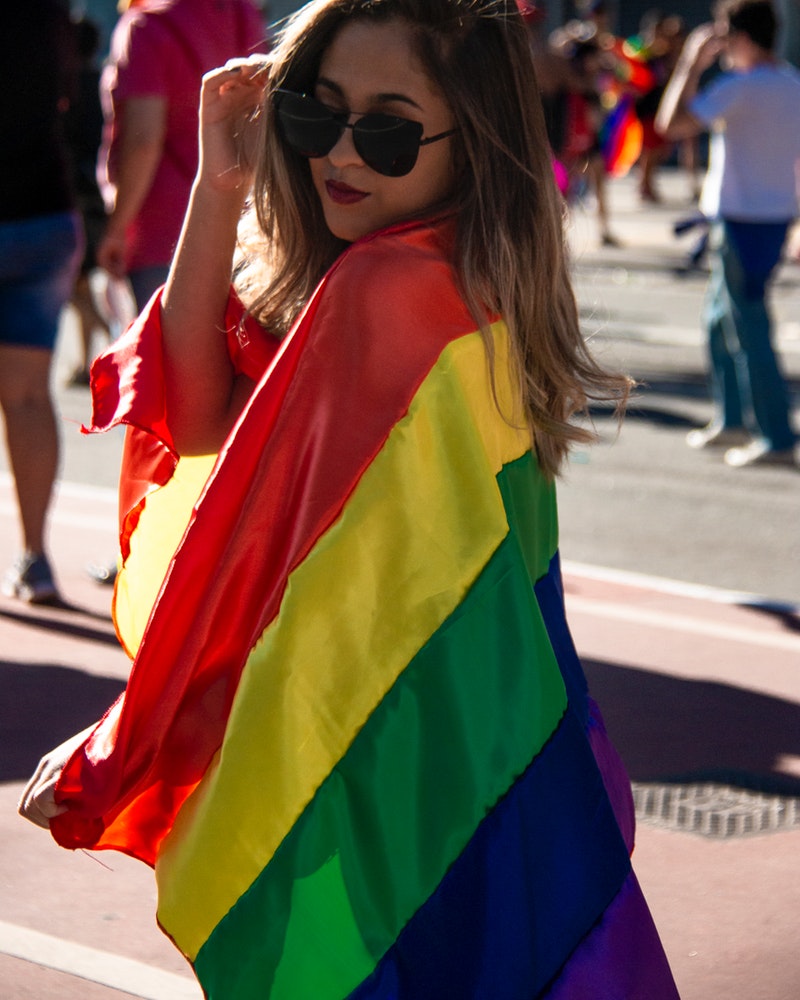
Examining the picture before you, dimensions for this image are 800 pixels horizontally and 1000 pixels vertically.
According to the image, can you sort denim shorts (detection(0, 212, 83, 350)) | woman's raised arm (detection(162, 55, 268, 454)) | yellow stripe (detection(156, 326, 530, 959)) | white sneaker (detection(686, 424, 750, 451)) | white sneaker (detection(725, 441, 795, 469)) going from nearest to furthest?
yellow stripe (detection(156, 326, 530, 959)) < woman's raised arm (detection(162, 55, 268, 454)) < denim shorts (detection(0, 212, 83, 350)) < white sneaker (detection(725, 441, 795, 469)) < white sneaker (detection(686, 424, 750, 451))

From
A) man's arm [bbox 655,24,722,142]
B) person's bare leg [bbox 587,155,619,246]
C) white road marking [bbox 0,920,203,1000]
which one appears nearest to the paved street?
white road marking [bbox 0,920,203,1000]

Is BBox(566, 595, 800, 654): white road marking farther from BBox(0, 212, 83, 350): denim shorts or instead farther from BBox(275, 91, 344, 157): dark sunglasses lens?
BBox(275, 91, 344, 157): dark sunglasses lens

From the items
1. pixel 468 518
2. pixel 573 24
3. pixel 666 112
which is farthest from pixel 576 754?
pixel 573 24

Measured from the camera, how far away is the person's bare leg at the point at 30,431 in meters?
5.08

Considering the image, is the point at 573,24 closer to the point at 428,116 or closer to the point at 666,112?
the point at 666,112

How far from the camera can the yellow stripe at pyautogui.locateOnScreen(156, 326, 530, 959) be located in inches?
82.8

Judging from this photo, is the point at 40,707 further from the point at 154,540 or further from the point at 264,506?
the point at 264,506

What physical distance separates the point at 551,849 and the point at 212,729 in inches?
19.3

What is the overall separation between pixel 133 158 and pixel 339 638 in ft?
11.1

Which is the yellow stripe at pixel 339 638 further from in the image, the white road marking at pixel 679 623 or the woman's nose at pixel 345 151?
the white road marking at pixel 679 623

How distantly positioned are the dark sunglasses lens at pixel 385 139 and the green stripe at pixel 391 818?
0.59m

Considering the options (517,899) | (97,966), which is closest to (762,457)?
(97,966)

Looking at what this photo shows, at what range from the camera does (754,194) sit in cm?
743

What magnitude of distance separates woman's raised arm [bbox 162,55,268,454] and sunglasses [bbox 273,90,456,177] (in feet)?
0.45
